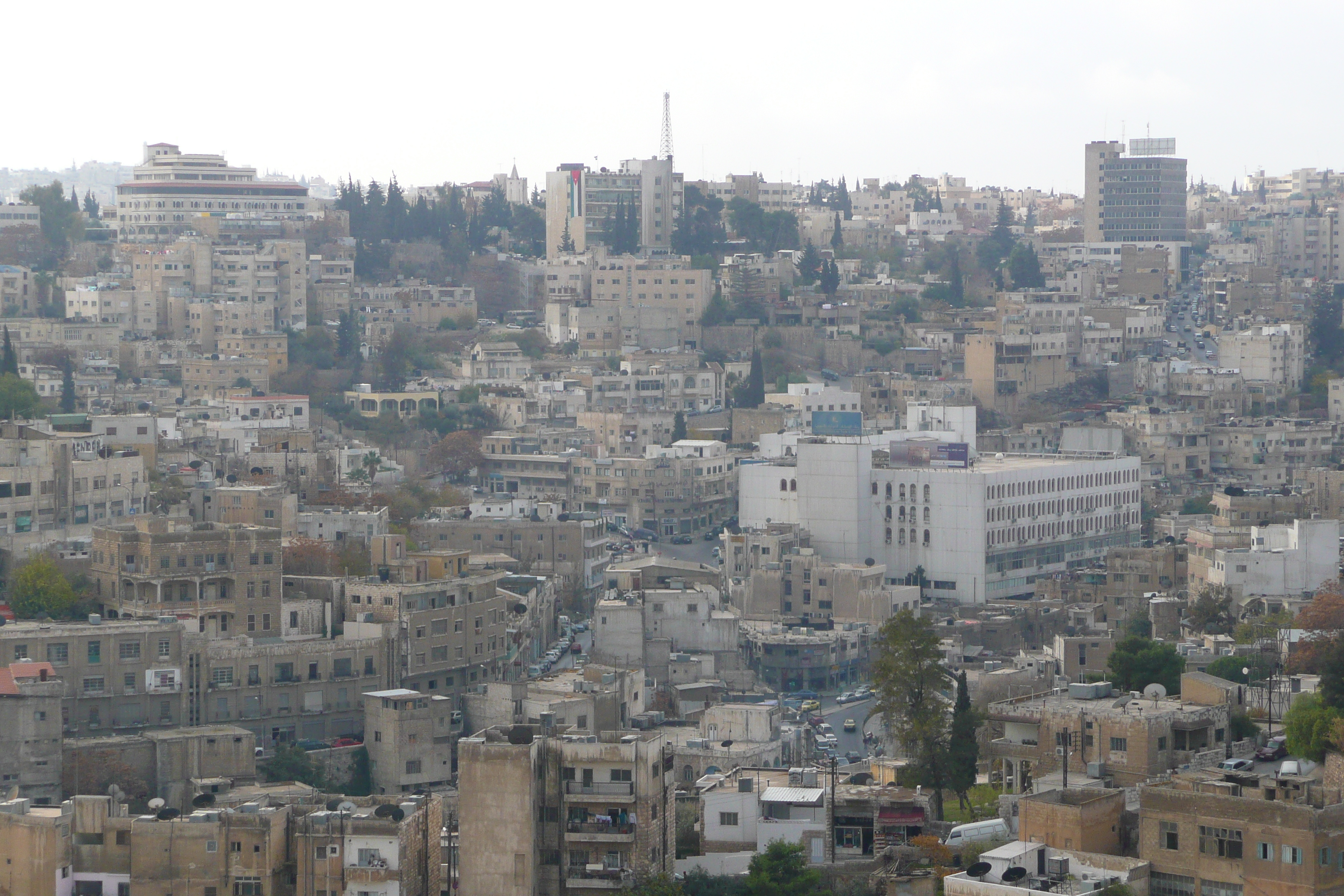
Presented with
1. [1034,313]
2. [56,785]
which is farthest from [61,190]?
[56,785]

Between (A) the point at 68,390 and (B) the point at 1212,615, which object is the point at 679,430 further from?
(B) the point at 1212,615

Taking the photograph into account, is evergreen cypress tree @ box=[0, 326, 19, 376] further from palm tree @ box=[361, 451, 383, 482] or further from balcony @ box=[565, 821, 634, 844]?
balcony @ box=[565, 821, 634, 844]

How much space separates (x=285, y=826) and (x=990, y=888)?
29.3ft

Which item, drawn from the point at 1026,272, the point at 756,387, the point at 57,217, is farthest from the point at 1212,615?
the point at 57,217

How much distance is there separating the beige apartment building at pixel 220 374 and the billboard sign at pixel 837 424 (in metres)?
15.9

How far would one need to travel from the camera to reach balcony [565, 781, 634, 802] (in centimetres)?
2909

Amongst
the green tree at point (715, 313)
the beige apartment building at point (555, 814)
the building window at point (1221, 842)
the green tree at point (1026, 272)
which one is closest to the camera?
the building window at point (1221, 842)

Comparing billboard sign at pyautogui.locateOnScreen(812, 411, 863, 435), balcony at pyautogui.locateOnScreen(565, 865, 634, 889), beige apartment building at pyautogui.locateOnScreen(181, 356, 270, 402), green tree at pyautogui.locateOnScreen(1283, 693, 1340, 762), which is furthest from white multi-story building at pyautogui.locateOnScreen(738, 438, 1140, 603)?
balcony at pyautogui.locateOnScreen(565, 865, 634, 889)

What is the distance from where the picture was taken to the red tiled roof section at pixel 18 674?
117 feet

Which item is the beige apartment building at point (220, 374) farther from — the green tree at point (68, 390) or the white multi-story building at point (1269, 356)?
the white multi-story building at point (1269, 356)

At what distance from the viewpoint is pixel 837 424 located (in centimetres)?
6438

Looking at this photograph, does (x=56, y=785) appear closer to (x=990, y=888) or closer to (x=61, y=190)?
(x=990, y=888)

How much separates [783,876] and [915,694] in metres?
6.51

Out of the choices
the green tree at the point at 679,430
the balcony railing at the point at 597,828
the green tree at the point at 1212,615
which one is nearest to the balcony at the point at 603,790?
the balcony railing at the point at 597,828
